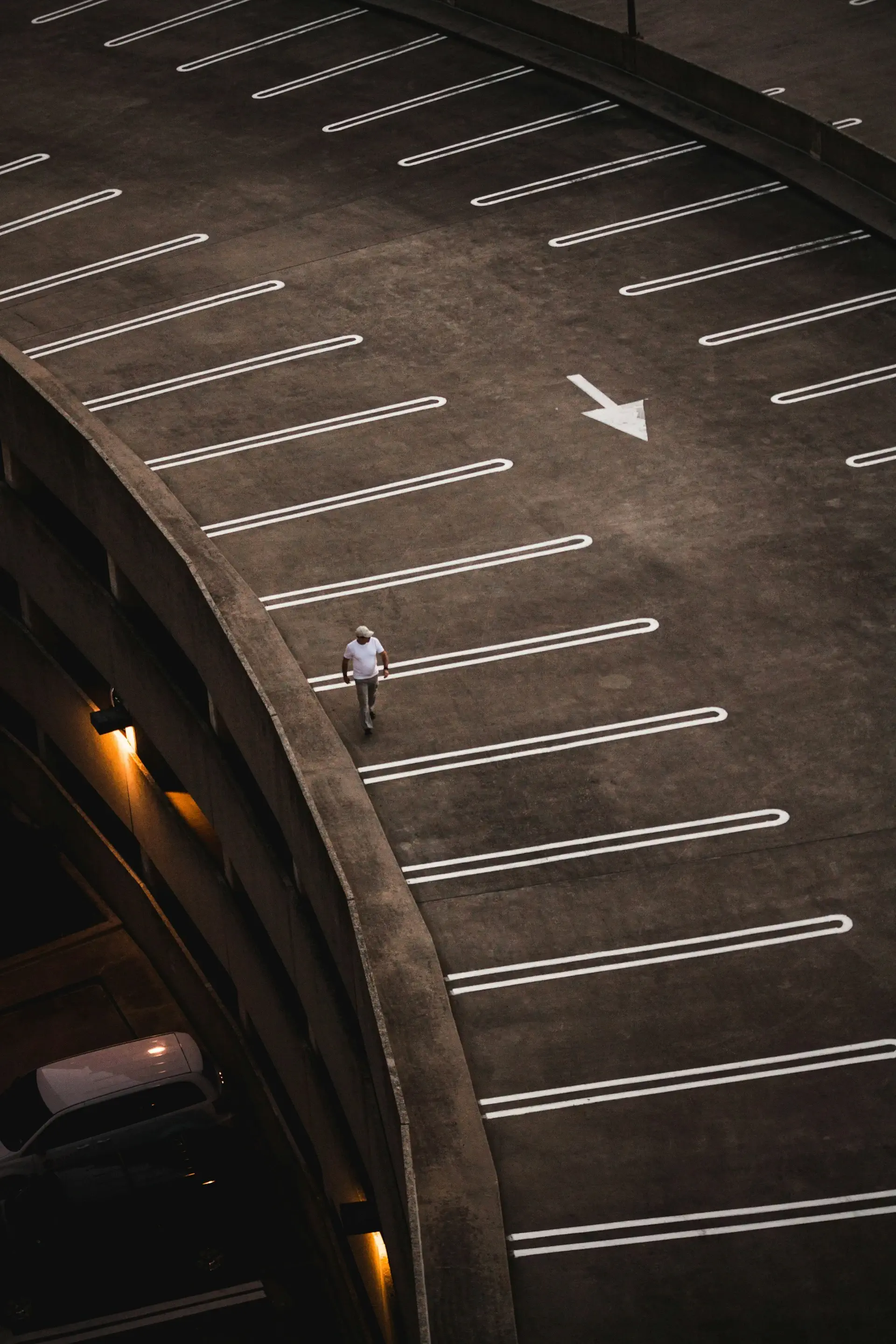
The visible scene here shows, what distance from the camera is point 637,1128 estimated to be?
1576 cm

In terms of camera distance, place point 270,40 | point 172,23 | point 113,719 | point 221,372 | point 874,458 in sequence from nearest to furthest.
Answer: point 874,458 < point 221,372 < point 113,719 < point 270,40 < point 172,23

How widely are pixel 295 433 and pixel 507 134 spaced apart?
33.4ft

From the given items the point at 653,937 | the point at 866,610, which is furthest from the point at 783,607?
the point at 653,937

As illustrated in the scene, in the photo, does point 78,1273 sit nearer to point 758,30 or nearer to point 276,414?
point 276,414

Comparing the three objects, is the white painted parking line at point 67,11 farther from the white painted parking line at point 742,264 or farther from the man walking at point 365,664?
the man walking at point 365,664

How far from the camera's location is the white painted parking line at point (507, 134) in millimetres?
32156

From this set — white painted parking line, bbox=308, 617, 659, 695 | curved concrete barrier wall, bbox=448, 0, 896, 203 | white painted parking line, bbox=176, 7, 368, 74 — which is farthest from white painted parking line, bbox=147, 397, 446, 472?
white painted parking line, bbox=176, 7, 368, 74

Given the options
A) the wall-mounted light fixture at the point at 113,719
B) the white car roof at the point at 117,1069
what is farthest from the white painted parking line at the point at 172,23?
the white car roof at the point at 117,1069

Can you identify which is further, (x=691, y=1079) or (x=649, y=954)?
(x=649, y=954)

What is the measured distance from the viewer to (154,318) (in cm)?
2858

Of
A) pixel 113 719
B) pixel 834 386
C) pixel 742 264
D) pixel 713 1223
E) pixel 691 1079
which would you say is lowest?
pixel 113 719

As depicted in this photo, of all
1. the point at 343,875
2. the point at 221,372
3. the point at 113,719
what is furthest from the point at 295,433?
the point at 343,875

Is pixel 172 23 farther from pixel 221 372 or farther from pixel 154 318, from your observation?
pixel 221 372

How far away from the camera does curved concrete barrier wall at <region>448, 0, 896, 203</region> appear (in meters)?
29.5
